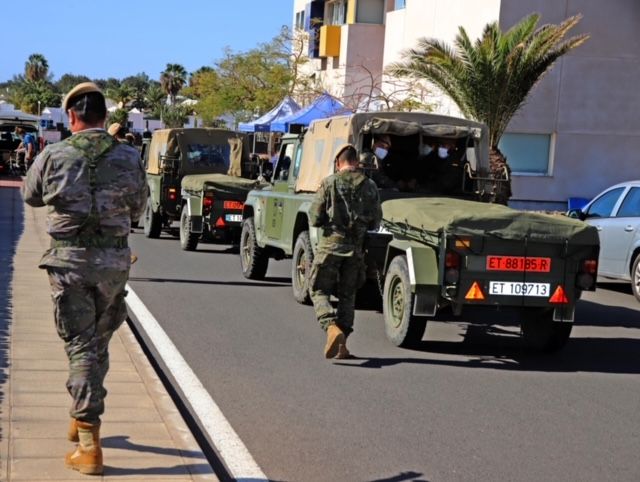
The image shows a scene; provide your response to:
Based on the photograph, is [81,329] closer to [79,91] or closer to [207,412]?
[79,91]

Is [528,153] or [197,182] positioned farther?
[528,153]

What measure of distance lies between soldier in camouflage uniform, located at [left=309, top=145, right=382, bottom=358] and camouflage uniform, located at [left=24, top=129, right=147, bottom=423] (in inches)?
165

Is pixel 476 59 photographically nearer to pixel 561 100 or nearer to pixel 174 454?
pixel 561 100

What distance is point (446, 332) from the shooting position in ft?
37.5

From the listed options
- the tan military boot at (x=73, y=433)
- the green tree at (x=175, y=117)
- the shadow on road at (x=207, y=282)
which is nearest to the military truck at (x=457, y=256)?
the shadow on road at (x=207, y=282)

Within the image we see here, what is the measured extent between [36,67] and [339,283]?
129490mm

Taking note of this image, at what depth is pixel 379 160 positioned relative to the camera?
1274cm

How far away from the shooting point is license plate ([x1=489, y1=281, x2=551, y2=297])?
31.7ft

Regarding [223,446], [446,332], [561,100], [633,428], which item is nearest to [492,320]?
[446,332]

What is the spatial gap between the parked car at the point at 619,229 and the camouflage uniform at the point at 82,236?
10939mm

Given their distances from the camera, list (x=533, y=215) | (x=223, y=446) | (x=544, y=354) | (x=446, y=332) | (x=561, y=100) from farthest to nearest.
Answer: (x=561, y=100) → (x=446, y=332) → (x=544, y=354) → (x=533, y=215) → (x=223, y=446)

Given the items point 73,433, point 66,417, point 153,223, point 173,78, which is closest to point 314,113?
point 153,223

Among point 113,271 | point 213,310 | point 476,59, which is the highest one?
point 476,59

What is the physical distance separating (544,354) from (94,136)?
20.0ft
